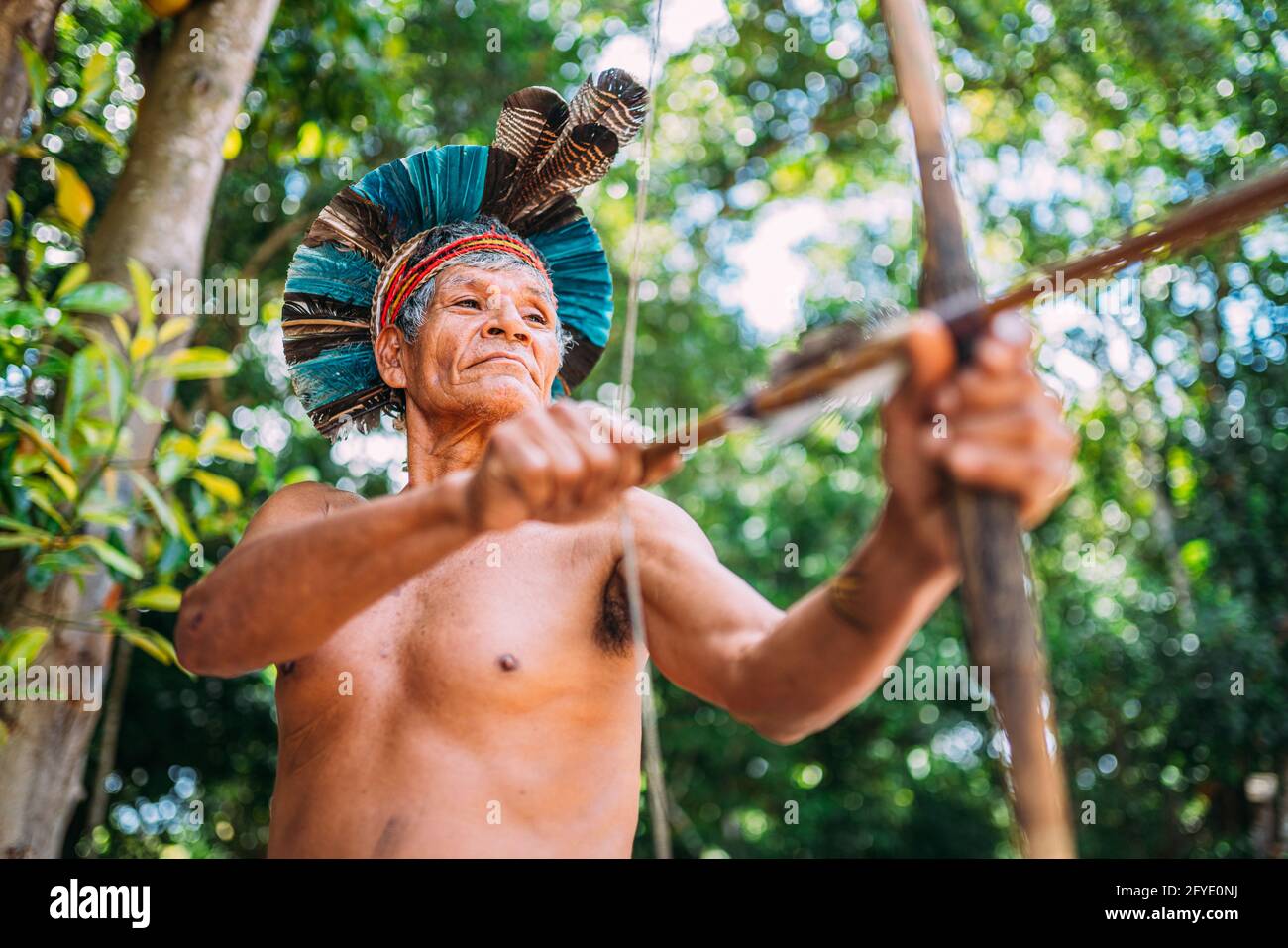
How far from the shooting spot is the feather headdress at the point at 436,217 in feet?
9.20

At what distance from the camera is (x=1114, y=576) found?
9.67m

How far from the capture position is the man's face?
2.46m

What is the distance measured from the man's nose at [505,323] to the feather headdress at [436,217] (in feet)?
1.28

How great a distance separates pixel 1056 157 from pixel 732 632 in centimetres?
853

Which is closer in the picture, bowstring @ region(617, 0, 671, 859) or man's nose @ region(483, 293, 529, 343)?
bowstring @ region(617, 0, 671, 859)

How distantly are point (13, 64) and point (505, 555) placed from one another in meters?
2.36

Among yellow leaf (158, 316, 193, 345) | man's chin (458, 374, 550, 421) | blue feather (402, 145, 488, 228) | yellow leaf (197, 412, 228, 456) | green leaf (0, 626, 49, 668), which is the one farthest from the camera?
yellow leaf (197, 412, 228, 456)

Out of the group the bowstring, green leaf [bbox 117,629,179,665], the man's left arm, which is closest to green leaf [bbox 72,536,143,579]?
green leaf [bbox 117,629,179,665]

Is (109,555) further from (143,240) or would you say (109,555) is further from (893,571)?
(893,571)

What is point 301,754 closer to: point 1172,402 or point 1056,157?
point 1172,402

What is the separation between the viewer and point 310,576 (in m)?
1.79

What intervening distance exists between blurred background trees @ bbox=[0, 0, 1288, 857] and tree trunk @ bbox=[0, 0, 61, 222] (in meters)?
2.15

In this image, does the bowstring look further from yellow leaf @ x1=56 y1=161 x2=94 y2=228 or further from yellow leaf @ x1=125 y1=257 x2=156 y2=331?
yellow leaf @ x1=56 y1=161 x2=94 y2=228

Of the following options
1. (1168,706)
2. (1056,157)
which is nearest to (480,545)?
(1168,706)
